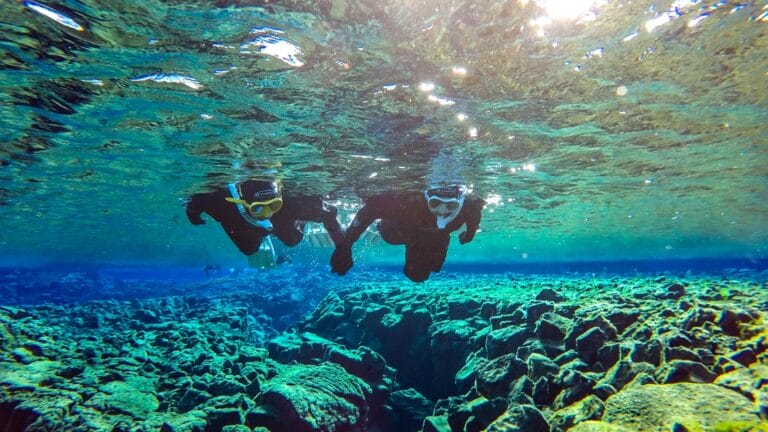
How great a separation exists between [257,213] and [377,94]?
4265 mm

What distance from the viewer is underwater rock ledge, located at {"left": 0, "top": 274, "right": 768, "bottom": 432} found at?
12.3 ft

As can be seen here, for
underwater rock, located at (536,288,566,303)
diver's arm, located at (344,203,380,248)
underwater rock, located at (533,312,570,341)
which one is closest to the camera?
underwater rock, located at (533,312,570,341)

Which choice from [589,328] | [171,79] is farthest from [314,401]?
[171,79]

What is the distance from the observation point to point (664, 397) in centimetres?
333

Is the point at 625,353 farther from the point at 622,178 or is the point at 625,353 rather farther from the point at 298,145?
the point at 622,178

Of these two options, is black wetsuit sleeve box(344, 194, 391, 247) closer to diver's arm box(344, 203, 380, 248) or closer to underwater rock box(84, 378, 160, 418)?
diver's arm box(344, 203, 380, 248)

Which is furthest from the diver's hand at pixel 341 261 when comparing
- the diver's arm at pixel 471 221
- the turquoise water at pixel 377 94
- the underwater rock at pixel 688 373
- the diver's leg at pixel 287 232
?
the underwater rock at pixel 688 373

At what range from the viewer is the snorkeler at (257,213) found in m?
9.28

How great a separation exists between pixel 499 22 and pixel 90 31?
6693 mm

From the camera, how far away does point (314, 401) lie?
5.88 m

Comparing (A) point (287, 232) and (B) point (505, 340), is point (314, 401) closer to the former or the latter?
(B) point (505, 340)

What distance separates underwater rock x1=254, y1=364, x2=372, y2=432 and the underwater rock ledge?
3 cm

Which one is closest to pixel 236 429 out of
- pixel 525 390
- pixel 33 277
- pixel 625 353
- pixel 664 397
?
pixel 525 390

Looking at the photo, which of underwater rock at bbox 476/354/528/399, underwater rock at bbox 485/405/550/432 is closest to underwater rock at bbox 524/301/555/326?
underwater rock at bbox 476/354/528/399
